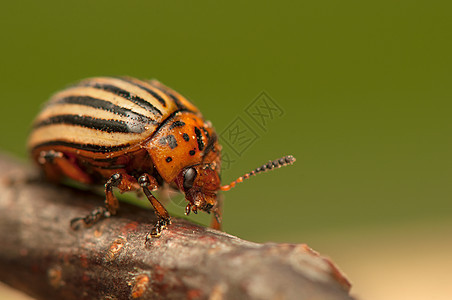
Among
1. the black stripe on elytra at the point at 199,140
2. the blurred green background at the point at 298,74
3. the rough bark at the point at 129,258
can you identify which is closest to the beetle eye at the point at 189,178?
the black stripe on elytra at the point at 199,140

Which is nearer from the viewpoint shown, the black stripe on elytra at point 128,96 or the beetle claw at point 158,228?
the beetle claw at point 158,228

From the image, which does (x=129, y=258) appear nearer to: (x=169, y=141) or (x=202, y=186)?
(x=202, y=186)

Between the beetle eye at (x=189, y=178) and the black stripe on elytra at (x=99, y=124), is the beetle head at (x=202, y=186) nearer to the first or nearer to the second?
the beetle eye at (x=189, y=178)

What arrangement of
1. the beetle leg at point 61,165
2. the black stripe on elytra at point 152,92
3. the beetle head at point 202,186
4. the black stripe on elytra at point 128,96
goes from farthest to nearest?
the beetle leg at point 61,165 < the black stripe on elytra at point 152,92 < the black stripe on elytra at point 128,96 < the beetle head at point 202,186

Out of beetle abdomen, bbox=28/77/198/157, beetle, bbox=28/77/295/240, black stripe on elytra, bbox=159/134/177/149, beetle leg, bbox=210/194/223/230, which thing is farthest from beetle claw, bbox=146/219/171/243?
beetle abdomen, bbox=28/77/198/157

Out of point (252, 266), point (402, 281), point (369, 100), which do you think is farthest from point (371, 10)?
point (252, 266)
